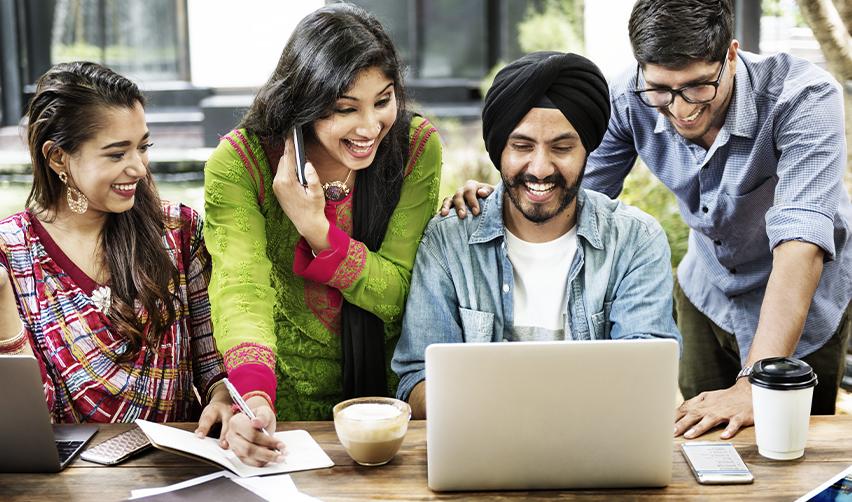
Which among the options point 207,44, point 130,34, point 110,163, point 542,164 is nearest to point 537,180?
point 542,164

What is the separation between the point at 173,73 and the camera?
6.50 meters

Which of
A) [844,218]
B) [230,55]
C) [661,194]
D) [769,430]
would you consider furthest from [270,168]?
[230,55]

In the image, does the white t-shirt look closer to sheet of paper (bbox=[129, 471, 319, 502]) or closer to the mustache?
the mustache

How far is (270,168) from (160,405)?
56 centimetres

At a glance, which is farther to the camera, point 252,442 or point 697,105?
point 697,105

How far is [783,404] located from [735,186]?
813 mm

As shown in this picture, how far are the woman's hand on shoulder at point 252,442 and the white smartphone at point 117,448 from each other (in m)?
0.18

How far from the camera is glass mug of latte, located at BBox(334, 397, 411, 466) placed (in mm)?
1604

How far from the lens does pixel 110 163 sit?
6.37ft

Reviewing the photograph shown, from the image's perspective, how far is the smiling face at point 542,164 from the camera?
1.95 metres

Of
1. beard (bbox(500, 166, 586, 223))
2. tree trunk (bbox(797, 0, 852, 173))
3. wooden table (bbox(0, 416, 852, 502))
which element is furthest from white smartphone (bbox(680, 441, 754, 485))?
tree trunk (bbox(797, 0, 852, 173))

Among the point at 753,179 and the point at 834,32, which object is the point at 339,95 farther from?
the point at 834,32

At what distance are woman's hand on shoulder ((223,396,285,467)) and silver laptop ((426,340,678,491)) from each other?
0.98ft

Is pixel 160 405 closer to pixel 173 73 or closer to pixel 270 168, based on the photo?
pixel 270 168
